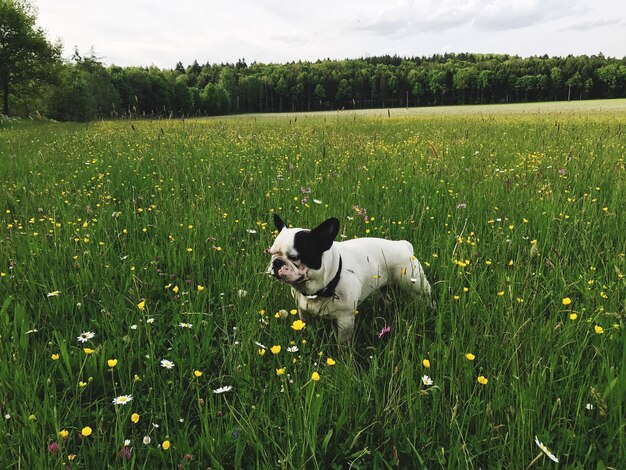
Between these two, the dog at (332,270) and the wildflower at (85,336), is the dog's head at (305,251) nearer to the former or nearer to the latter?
the dog at (332,270)

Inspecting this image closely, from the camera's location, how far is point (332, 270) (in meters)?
2.38

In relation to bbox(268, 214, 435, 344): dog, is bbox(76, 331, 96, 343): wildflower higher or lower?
lower

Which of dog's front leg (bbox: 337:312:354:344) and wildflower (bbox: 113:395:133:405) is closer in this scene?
wildflower (bbox: 113:395:133:405)

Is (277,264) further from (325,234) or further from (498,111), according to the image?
(498,111)

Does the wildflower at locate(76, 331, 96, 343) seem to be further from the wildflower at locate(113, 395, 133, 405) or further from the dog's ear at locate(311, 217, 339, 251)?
the dog's ear at locate(311, 217, 339, 251)

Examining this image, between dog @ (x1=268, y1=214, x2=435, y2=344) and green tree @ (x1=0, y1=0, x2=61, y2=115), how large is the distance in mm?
47519

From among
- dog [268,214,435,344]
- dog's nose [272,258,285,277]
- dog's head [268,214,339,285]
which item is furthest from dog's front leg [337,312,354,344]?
dog's nose [272,258,285,277]

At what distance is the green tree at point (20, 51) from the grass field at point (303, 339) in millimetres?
43507

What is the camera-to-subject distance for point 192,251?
330 centimetres

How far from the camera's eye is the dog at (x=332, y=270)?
2.23 meters

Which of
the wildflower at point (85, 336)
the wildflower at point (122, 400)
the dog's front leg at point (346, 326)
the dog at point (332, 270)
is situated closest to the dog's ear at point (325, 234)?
the dog at point (332, 270)

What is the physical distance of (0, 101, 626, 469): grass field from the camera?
61.1 inches

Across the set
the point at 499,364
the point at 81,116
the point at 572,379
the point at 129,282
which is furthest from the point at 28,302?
the point at 81,116

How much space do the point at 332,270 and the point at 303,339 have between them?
0.44 meters
